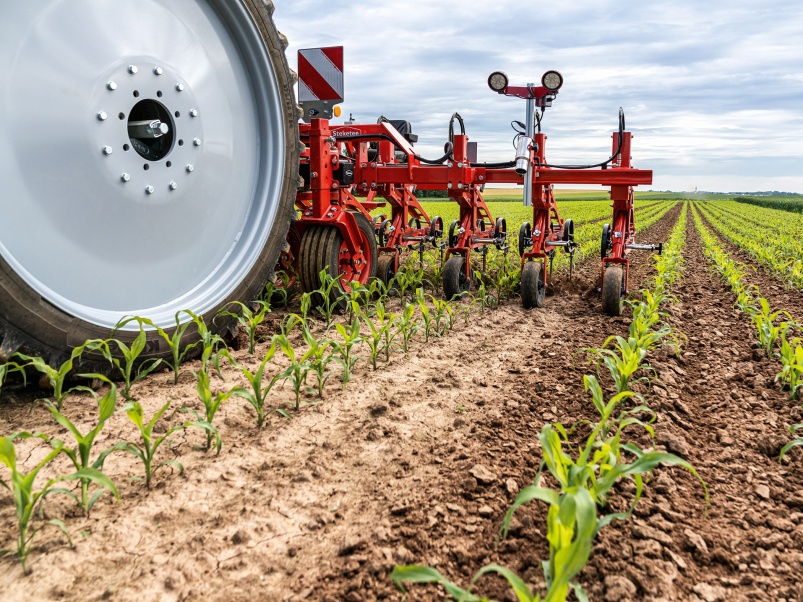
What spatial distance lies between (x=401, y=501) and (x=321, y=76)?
360 centimetres

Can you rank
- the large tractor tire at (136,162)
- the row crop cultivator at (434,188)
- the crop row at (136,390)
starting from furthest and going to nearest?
the row crop cultivator at (434,188) < the large tractor tire at (136,162) < the crop row at (136,390)

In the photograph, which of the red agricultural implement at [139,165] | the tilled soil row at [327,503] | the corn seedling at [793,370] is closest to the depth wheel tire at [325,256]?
the red agricultural implement at [139,165]

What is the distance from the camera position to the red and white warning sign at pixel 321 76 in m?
4.68

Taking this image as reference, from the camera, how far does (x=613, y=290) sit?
197 inches

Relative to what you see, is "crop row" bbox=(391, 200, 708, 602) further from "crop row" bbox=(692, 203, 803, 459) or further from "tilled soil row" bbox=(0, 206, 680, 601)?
"crop row" bbox=(692, 203, 803, 459)

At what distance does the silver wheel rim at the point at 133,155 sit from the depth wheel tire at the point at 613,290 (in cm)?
285

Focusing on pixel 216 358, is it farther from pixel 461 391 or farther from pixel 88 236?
pixel 461 391

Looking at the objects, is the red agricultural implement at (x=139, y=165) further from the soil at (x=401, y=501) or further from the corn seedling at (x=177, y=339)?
the soil at (x=401, y=501)

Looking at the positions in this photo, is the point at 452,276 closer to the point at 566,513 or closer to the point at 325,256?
the point at 325,256

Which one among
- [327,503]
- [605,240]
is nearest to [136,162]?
[327,503]

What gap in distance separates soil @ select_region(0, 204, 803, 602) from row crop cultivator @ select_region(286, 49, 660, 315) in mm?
1392

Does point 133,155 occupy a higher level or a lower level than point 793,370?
higher

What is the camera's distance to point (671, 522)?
78.7 inches

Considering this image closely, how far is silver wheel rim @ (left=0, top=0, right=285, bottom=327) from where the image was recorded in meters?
2.33
